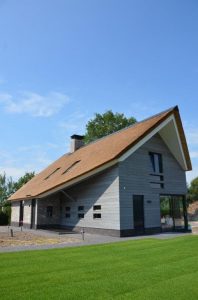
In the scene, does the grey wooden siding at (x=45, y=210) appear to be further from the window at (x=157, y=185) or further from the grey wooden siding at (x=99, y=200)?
the window at (x=157, y=185)

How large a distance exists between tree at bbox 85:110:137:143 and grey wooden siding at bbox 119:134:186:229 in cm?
2188

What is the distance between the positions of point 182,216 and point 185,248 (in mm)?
10876

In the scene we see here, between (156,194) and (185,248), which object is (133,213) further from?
(185,248)

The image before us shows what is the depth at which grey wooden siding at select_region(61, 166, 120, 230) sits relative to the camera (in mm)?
16922

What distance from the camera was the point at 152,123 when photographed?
59.8 feet

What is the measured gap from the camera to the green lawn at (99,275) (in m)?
5.30

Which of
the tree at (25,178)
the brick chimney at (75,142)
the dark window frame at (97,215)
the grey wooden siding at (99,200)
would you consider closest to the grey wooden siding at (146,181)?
the grey wooden siding at (99,200)

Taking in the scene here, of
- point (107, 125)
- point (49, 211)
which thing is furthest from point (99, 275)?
point (107, 125)

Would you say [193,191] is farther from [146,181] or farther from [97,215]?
[97,215]

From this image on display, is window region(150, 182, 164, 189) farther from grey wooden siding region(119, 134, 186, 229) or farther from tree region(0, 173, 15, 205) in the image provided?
tree region(0, 173, 15, 205)

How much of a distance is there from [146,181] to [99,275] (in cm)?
1237

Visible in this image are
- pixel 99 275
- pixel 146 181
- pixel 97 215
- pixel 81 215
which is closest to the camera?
pixel 99 275

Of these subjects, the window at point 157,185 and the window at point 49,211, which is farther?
the window at point 49,211

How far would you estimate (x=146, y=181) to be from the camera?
1858 cm
